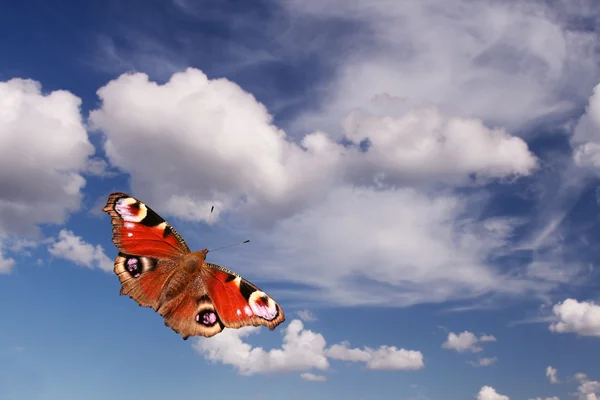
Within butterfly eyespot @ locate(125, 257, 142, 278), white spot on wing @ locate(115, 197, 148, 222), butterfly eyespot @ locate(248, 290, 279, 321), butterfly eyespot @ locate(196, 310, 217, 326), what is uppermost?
white spot on wing @ locate(115, 197, 148, 222)

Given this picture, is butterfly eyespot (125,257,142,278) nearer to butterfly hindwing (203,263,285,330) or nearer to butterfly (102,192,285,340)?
butterfly (102,192,285,340)

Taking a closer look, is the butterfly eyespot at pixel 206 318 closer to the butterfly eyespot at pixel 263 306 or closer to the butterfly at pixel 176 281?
the butterfly at pixel 176 281

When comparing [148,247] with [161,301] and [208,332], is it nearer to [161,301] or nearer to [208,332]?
[161,301]

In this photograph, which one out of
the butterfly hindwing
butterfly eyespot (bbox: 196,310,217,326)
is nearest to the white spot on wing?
the butterfly hindwing

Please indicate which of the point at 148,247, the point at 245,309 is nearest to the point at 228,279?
the point at 245,309

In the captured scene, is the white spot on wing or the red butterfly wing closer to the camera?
the red butterfly wing

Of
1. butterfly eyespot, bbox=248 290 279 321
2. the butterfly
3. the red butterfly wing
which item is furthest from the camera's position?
butterfly eyespot, bbox=248 290 279 321

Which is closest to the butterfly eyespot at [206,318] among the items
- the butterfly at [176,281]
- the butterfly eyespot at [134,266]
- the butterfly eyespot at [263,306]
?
the butterfly at [176,281]
